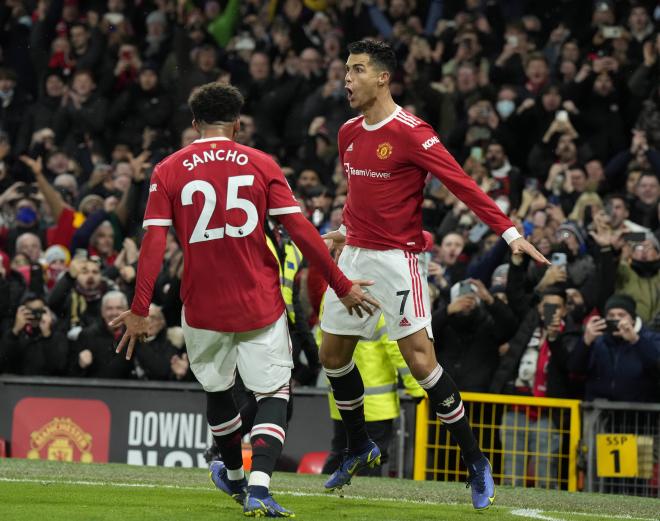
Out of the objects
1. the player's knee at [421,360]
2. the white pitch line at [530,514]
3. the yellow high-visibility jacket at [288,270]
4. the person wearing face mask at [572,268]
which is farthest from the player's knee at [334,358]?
the person wearing face mask at [572,268]

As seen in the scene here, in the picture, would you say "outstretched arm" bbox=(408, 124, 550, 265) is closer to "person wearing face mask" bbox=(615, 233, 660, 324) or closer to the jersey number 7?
the jersey number 7

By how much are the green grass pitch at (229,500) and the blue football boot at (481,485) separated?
69mm

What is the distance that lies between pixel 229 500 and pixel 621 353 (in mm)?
4482

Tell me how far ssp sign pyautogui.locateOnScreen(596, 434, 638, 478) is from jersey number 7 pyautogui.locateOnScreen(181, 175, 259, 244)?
4.92 metres

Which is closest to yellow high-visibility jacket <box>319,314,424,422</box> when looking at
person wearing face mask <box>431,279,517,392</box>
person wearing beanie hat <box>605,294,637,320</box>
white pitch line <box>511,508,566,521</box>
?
person wearing face mask <box>431,279,517,392</box>

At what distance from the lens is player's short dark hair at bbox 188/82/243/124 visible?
7305 mm

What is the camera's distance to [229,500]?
8062 mm

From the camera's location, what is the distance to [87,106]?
768 inches

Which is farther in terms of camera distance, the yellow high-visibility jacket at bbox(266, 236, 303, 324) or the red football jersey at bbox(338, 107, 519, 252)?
the yellow high-visibility jacket at bbox(266, 236, 303, 324)

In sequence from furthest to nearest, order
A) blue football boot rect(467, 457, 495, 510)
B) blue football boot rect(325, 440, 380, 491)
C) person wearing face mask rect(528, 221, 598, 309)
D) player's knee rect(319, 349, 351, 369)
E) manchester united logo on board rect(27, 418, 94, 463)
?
manchester united logo on board rect(27, 418, 94, 463) < person wearing face mask rect(528, 221, 598, 309) < blue football boot rect(325, 440, 380, 491) < player's knee rect(319, 349, 351, 369) < blue football boot rect(467, 457, 495, 510)

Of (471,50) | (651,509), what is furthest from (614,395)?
(471,50)

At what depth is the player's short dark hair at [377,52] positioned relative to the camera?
26.7 feet

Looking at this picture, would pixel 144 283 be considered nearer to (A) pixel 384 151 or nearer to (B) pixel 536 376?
(A) pixel 384 151

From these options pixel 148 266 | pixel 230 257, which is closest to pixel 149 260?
pixel 148 266
